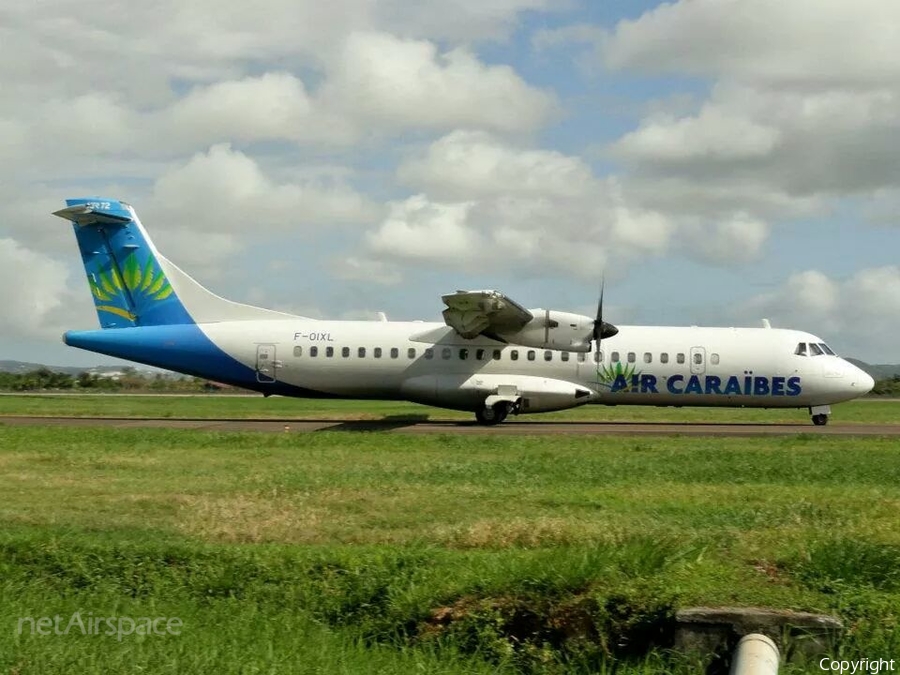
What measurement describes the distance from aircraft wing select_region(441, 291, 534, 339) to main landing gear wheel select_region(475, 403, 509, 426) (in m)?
2.15

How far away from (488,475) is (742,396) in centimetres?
1672

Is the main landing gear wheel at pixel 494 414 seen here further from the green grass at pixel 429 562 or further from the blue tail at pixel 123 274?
the green grass at pixel 429 562

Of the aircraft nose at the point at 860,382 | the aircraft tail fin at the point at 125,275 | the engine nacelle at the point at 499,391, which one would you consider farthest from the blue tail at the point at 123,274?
the aircraft nose at the point at 860,382

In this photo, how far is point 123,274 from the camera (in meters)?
32.0

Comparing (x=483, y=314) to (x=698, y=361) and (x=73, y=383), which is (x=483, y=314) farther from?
(x=73, y=383)

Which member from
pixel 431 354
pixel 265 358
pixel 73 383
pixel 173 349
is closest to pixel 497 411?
pixel 431 354

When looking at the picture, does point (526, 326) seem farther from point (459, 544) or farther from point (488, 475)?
point (459, 544)

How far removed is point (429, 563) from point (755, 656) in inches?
147

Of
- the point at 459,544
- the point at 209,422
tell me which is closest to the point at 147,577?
the point at 459,544

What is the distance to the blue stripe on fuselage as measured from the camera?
31.4 meters

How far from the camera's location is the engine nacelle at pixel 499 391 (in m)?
30.9

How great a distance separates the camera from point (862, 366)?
34312mm

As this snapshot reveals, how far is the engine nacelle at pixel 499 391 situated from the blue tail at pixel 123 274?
7.72 m

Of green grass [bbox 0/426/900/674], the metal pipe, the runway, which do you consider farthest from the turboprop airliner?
the metal pipe
